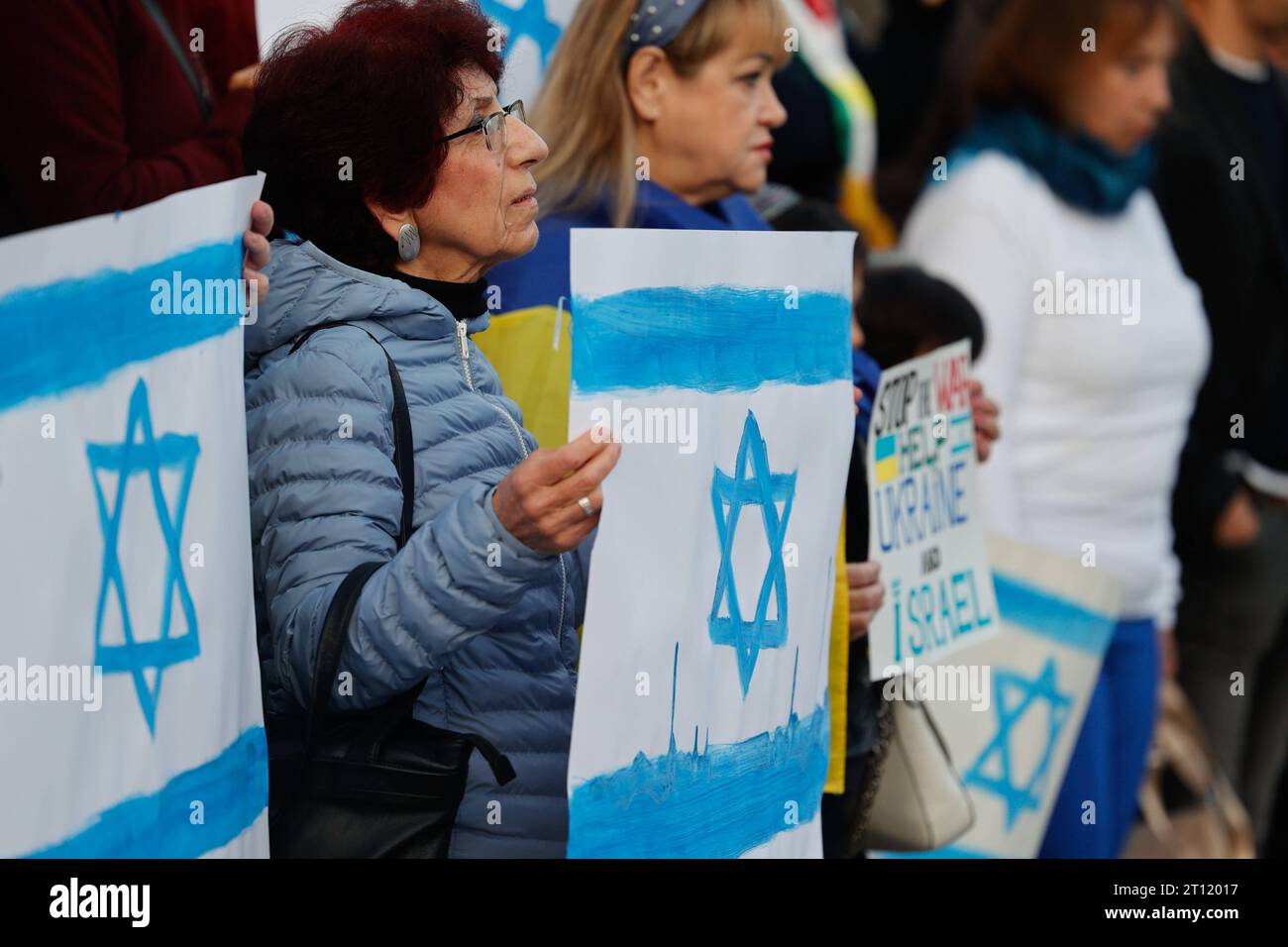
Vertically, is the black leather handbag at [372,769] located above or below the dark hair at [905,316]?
below

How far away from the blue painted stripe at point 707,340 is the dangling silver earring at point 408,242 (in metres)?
0.23

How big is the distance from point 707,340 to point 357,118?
55cm

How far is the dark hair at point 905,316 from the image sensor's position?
371 centimetres

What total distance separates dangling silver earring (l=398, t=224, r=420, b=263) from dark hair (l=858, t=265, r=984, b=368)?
124 cm

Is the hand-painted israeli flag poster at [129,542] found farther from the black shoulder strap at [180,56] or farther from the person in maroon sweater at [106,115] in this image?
the black shoulder strap at [180,56]

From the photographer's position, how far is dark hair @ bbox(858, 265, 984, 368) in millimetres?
3707

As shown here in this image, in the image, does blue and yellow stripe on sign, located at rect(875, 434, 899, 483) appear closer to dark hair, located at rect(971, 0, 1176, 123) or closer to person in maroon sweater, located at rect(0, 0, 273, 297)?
person in maroon sweater, located at rect(0, 0, 273, 297)

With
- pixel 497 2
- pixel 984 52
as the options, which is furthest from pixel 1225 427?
pixel 497 2

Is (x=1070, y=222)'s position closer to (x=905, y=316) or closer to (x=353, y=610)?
(x=905, y=316)

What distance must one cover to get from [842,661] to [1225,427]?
7.44 ft
